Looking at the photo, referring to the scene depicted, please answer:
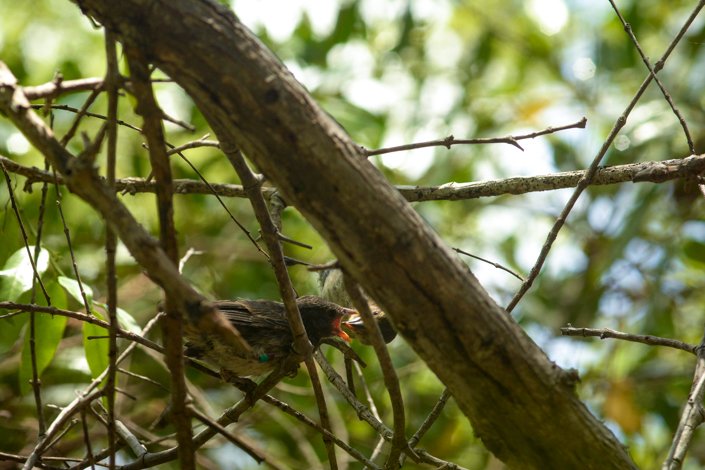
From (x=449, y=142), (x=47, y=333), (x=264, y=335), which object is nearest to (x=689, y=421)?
(x=449, y=142)

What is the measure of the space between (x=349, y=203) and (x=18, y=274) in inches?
74.3

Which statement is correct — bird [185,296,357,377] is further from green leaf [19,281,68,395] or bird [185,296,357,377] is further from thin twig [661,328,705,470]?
thin twig [661,328,705,470]

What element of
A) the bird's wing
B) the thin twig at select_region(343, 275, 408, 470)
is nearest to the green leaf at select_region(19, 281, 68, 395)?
the bird's wing

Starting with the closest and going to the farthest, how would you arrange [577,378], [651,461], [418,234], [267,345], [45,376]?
1. [418,234]
2. [577,378]
3. [267,345]
4. [45,376]
5. [651,461]

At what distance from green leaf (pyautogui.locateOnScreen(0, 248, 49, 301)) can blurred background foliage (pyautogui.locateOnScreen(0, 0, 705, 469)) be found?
172cm

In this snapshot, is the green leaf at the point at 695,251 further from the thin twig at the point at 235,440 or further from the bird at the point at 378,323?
the thin twig at the point at 235,440

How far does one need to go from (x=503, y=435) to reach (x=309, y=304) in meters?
1.97

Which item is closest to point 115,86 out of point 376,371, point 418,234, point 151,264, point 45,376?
point 151,264

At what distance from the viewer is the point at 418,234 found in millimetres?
2109

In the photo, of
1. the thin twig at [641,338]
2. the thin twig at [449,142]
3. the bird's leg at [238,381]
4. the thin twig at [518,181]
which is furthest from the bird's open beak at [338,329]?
the thin twig at [449,142]

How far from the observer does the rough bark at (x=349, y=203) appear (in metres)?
2.04

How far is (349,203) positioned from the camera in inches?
81.5

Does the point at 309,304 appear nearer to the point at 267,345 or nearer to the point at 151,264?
the point at 267,345

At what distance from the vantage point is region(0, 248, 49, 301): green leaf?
3.29m
